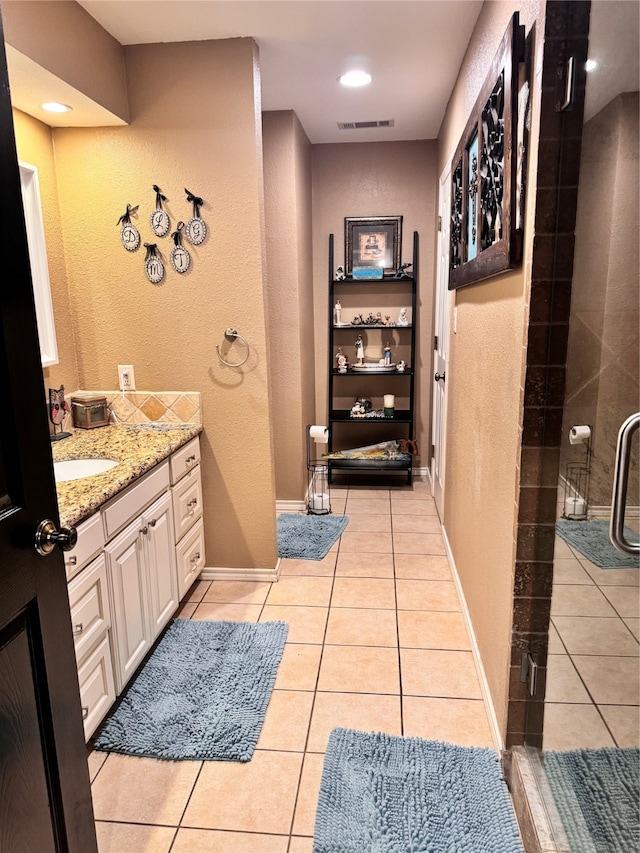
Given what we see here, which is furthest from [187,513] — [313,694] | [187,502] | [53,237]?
[53,237]

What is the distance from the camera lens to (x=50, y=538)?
116 centimetres

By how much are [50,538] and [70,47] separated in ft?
6.40

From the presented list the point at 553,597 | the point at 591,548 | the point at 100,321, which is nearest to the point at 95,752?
the point at 553,597

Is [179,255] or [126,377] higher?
[179,255]

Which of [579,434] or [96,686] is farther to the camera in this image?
[96,686]

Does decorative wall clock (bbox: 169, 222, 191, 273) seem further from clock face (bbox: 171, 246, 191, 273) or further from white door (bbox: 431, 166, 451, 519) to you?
white door (bbox: 431, 166, 451, 519)

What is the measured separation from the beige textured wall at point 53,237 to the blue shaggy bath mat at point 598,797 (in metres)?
2.43

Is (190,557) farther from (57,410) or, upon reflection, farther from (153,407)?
(57,410)

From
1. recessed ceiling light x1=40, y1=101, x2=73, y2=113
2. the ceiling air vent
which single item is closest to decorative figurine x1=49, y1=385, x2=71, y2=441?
recessed ceiling light x1=40, y1=101, x2=73, y2=113

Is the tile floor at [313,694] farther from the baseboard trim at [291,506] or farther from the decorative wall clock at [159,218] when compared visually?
the decorative wall clock at [159,218]

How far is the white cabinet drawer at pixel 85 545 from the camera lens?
5.41 ft

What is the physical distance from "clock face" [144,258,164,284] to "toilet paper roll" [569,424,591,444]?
6.65 ft

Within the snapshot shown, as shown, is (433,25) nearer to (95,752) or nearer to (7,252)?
(7,252)

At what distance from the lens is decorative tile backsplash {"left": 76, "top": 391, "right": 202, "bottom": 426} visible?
110 inches
